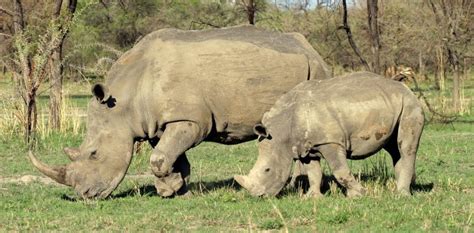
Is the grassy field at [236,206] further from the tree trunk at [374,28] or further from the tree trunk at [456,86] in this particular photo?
the tree trunk at [456,86]

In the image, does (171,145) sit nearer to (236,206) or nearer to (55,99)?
(236,206)

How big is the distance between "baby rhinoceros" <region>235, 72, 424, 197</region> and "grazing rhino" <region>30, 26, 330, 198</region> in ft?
1.75

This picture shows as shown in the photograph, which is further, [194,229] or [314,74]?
[314,74]

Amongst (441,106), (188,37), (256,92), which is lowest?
(441,106)

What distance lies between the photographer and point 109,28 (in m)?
44.8

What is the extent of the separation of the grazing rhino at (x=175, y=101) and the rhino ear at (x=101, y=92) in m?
0.01

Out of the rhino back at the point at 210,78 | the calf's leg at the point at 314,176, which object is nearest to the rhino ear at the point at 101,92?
the rhino back at the point at 210,78

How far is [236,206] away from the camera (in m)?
9.02

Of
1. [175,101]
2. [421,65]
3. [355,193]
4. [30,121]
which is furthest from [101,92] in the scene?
[421,65]

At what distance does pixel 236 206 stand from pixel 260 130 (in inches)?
38.1

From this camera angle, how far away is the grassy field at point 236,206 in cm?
796

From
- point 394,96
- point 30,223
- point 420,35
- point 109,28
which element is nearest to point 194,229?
point 30,223

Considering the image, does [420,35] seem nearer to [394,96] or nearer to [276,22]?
[276,22]

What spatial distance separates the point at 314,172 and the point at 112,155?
227 cm
